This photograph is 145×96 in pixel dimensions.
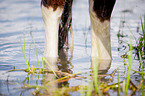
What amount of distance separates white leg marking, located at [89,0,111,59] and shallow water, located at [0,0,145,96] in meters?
0.18

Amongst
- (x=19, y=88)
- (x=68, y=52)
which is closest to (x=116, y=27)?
(x=68, y=52)

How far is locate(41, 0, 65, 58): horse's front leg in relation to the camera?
2.80 m

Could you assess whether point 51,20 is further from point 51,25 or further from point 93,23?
point 93,23

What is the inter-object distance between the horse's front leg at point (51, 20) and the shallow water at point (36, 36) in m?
0.23

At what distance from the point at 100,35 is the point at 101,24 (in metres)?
0.13

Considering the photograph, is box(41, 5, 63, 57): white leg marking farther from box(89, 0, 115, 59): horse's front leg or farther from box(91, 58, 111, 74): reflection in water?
box(91, 58, 111, 74): reflection in water

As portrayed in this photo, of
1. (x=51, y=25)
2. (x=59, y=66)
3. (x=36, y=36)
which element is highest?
(x=51, y=25)

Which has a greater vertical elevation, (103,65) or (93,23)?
(93,23)

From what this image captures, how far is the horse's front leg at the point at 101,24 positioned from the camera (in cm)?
283

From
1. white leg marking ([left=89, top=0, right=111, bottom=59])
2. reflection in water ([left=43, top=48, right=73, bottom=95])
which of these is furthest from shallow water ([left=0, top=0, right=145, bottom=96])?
white leg marking ([left=89, top=0, right=111, bottom=59])

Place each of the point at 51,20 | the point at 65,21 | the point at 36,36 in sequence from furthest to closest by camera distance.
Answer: the point at 36,36 < the point at 65,21 < the point at 51,20

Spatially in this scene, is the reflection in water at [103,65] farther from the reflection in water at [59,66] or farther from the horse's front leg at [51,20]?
the horse's front leg at [51,20]

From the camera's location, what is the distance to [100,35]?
2.94 m

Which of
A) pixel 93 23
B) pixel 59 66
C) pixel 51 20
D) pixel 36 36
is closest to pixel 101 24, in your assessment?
pixel 93 23
